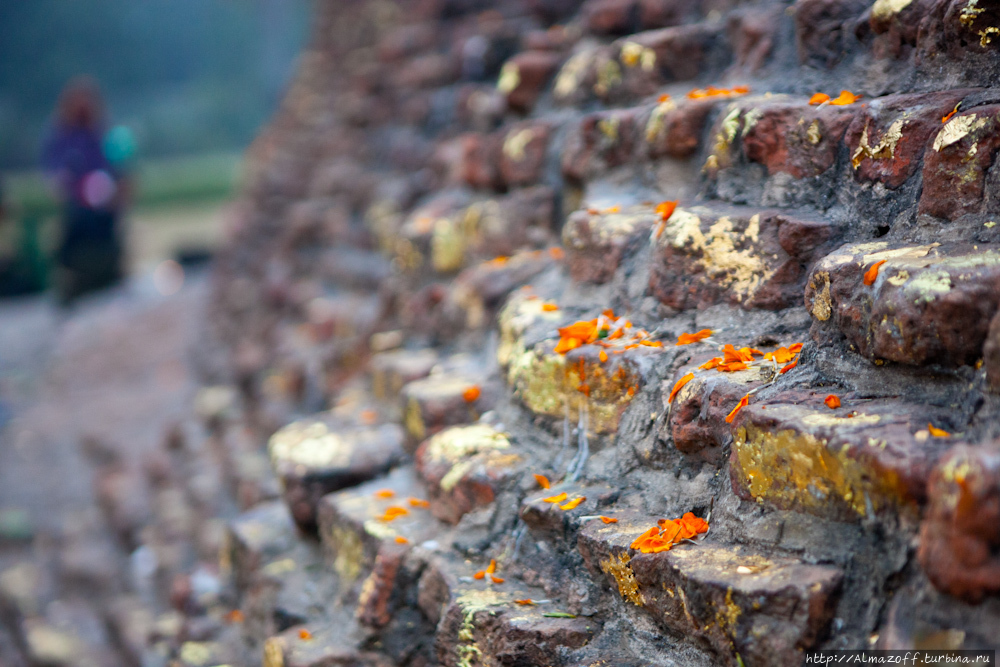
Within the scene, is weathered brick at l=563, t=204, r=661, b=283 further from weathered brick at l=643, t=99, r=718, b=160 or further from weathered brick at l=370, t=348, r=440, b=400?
weathered brick at l=370, t=348, r=440, b=400

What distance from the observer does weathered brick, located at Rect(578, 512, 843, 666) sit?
966 mm

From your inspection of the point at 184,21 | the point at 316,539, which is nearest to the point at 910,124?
the point at 316,539

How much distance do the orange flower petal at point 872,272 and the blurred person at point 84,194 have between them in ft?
20.3

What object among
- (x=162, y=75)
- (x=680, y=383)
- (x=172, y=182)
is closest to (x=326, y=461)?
(x=680, y=383)

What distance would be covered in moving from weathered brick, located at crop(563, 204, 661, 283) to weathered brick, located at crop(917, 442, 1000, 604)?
0.86m

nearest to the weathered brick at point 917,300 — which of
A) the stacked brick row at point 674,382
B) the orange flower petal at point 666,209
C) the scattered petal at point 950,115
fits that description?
the stacked brick row at point 674,382

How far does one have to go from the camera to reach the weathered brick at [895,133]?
120 cm

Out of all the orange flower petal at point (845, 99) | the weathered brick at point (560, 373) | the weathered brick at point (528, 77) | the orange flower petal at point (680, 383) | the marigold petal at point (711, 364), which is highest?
the weathered brick at point (528, 77)

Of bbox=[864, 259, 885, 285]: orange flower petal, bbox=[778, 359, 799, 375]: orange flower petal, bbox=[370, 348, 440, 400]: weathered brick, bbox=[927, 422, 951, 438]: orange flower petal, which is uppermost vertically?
bbox=[864, 259, 885, 285]: orange flower petal

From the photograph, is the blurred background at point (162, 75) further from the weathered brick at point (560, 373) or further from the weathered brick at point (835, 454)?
the weathered brick at point (835, 454)

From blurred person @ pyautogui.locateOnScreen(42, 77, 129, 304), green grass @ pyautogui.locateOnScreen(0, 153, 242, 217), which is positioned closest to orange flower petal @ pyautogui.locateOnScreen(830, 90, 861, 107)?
blurred person @ pyautogui.locateOnScreen(42, 77, 129, 304)

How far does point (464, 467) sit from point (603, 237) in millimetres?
589

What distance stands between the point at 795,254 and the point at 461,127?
5.99 ft

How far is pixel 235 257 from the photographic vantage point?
507 centimetres
